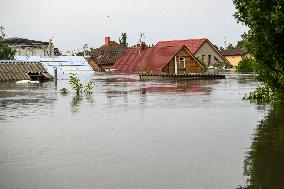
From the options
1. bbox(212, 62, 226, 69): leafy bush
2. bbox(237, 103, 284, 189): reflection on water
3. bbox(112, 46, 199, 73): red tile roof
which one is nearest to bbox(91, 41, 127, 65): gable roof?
bbox(112, 46, 199, 73): red tile roof

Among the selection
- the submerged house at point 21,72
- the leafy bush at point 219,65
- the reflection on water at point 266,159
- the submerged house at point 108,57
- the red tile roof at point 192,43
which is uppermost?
the red tile roof at point 192,43

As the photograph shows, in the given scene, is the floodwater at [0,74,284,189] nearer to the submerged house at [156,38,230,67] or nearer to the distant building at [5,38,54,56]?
the submerged house at [156,38,230,67]

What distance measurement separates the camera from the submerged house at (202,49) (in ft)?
247

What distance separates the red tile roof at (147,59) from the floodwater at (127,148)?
4539cm

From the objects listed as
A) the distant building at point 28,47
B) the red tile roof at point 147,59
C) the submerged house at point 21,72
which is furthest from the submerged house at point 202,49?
the distant building at point 28,47

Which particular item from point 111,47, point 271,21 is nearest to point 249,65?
point 271,21

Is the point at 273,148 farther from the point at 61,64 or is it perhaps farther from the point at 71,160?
the point at 61,64

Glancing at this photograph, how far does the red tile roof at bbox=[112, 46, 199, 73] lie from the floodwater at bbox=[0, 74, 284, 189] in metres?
45.4

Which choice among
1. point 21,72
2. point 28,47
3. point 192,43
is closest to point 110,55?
point 192,43

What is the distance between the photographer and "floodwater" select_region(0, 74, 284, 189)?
273 inches

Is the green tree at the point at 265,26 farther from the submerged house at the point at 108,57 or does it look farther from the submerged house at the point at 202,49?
the submerged house at the point at 108,57

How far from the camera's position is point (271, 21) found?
31.8ft

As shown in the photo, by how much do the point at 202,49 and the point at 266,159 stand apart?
7073cm

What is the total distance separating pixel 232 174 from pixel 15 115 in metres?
10.3
